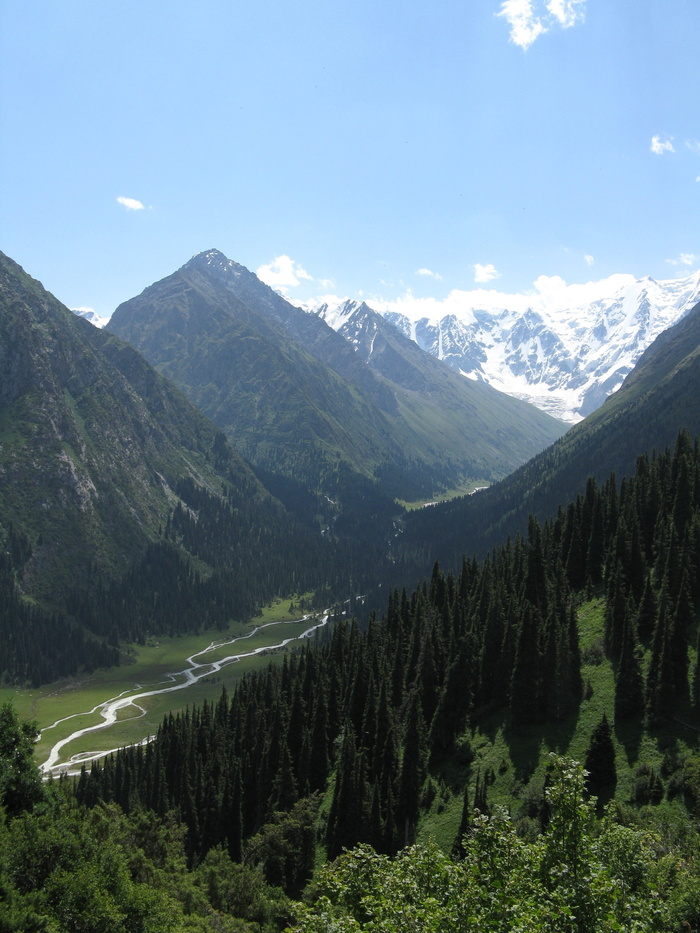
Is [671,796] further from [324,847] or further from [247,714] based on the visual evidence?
[247,714]

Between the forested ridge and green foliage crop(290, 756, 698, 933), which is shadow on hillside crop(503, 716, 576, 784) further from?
green foliage crop(290, 756, 698, 933)

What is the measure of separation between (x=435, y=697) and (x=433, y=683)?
3248mm

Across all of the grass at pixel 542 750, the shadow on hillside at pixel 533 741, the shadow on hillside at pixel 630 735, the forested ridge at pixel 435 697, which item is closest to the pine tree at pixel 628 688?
the forested ridge at pixel 435 697

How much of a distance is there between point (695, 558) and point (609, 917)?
284 feet

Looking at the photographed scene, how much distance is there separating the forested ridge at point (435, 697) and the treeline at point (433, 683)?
309 mm

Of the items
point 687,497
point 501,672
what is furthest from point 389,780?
point 687,497

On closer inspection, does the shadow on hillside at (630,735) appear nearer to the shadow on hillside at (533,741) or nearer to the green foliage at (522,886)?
the shadow on hillside at (533,741)

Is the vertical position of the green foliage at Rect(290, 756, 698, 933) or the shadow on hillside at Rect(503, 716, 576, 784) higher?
the green foliage at Rect(290, 756, 698, 933)

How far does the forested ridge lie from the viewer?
279 feet

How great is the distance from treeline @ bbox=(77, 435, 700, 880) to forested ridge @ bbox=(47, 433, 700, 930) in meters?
0.31

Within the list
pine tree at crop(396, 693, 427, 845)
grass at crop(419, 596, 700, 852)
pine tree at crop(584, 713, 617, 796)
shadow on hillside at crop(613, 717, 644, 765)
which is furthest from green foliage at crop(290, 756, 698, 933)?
pine tree at crop(396, 693, 427, 845)

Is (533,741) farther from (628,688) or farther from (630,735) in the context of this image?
(628,688)

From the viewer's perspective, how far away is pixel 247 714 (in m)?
136

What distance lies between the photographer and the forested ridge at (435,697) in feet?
279
